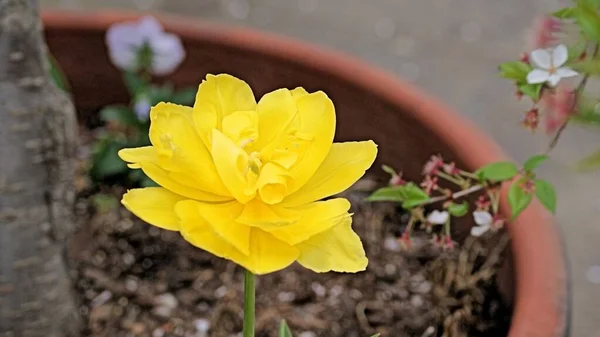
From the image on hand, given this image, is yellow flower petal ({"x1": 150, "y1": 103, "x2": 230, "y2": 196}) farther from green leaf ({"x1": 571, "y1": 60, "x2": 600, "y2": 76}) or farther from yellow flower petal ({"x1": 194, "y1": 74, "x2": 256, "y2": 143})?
green leaf ({"x1": 571, "y1": 60, "x2": 600, "y2": 76})

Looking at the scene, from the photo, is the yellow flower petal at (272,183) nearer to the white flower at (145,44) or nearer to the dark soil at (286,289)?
the dark soil at (286,289)

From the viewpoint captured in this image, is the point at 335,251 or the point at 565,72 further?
the point at 565,72

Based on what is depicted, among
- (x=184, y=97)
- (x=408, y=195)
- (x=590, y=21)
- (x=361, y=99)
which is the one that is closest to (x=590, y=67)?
(x=590, y=21)

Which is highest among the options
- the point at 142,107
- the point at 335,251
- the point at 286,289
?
the point at 335,251

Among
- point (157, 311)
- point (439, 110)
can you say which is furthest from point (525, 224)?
point (157, 311)

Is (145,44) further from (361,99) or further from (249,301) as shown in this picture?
(249,301)

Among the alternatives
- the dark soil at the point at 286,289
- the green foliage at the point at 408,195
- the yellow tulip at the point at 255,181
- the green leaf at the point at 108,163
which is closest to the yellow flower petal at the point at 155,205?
the yellow tulip at the point at 255,181
